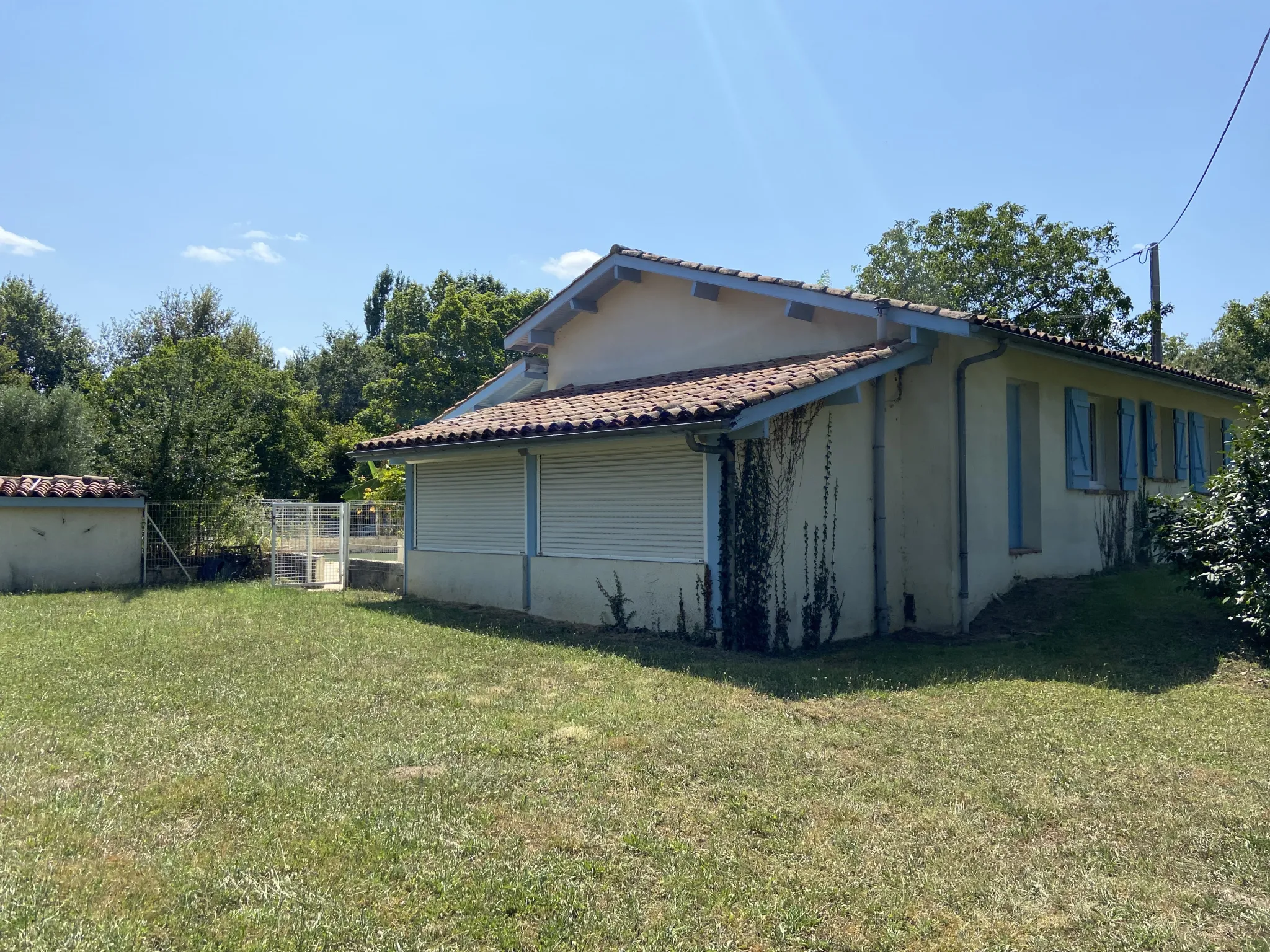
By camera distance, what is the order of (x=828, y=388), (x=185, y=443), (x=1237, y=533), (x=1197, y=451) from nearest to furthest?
1. (x=1237, y=533)
2. (x=828, y=388)
3. (x=1197, y=451)
4. (x=185, y=443)

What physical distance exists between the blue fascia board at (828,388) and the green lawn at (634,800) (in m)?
2.32

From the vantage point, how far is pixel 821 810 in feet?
15.1

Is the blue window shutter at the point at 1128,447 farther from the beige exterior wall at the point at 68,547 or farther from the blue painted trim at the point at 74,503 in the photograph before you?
the beige exterior wall at the point at 68,547

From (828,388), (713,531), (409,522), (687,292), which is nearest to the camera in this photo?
(828,388)

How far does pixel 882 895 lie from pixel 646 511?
22.6 feet

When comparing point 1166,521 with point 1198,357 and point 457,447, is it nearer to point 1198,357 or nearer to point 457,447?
point 457,447

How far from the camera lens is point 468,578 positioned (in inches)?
522

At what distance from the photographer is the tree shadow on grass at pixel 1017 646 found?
797 centimetres

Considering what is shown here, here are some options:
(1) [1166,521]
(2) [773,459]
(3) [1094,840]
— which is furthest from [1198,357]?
(3) [1094,840]

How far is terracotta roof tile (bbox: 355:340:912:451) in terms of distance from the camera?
9.04 m

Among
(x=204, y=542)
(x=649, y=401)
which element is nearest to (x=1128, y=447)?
(x=649, y=401)

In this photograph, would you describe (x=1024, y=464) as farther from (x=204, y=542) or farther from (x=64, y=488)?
(x=64, y=488)

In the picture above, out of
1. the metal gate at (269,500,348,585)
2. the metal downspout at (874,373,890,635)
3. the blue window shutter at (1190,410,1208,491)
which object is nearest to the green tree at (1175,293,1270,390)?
the blue window shutter at (1190,410,1208,491)

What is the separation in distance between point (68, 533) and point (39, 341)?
1203 inches
